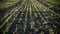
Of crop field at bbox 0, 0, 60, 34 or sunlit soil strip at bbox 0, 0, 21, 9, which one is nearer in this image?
crop field at bbox 0, 0, 60, 34

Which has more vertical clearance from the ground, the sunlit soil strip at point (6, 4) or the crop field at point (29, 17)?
the sunlit soil strip at point (6, 4)

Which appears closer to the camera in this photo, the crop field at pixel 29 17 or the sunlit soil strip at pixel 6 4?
the crop field at pixel 29 17

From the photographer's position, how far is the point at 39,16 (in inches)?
132

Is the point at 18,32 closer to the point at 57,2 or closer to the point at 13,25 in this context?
the point at 13,25

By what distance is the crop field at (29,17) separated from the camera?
3154 millimetres

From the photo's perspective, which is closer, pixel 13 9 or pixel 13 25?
pixel 13 25

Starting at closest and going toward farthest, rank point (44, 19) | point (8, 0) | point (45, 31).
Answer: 1. point (45, 31)
2. point (44, 19)
3. point (8, 0)

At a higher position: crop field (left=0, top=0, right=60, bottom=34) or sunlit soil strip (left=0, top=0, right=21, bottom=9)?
sunlit soil strip (left=0, top=0, right=21, bottom=9)

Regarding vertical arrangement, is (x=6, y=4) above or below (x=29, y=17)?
above

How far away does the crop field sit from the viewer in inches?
124

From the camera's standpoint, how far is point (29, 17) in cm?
334

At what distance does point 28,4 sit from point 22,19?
0.49 m

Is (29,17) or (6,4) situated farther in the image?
(6,4)

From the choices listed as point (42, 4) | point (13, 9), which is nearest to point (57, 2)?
point (42, 4)
